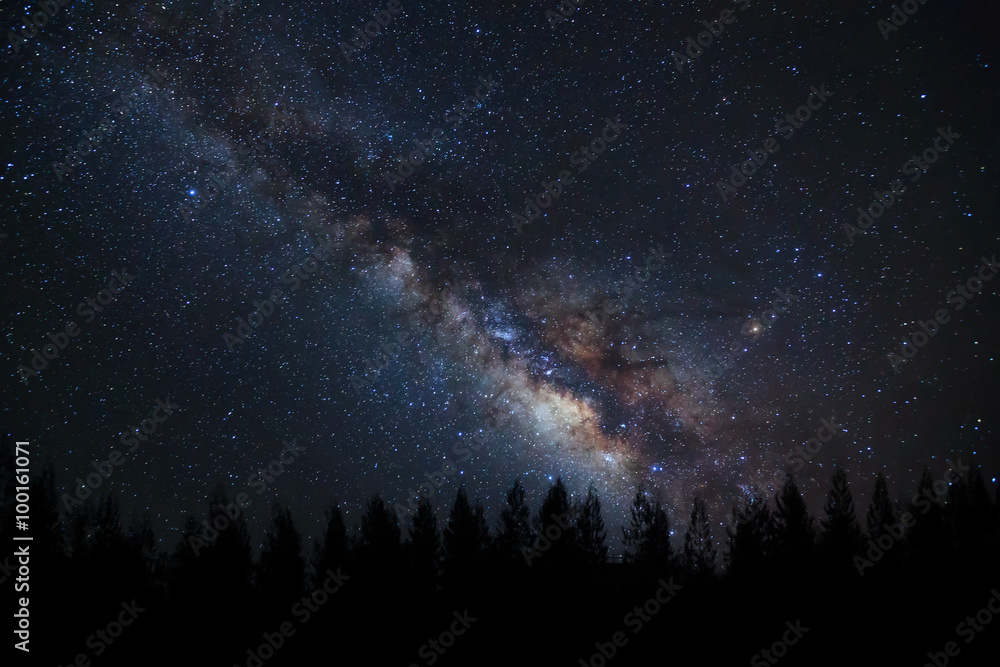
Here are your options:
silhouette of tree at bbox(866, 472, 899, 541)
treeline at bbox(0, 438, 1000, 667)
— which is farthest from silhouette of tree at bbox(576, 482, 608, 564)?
silhouette of tree at bbox(866, 472, 899, 541)

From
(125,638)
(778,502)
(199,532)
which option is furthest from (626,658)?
(199,532)

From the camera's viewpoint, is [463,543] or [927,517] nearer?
[927,517]

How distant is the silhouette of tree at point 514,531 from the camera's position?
40616 mm

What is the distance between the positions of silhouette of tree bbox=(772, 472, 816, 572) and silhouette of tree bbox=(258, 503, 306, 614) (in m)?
29.0

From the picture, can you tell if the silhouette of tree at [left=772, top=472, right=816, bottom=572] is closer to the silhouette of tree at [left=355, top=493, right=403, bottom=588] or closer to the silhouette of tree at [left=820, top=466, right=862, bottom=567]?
the silhouette of tree at [left=820, top=466, right=862, bottom=567]

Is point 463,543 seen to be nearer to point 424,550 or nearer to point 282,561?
point 424,550

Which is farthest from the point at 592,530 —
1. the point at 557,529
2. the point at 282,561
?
the point at 282,561

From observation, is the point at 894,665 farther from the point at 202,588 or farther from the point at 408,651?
the point at 202,588

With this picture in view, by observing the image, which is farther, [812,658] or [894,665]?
[812,658]

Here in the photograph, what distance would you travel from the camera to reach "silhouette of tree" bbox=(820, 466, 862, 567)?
36.8 metres

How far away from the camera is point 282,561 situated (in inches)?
1537

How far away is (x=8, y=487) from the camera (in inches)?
944

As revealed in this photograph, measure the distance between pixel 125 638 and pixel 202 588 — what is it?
787 inches

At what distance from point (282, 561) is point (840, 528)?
34481 mm
